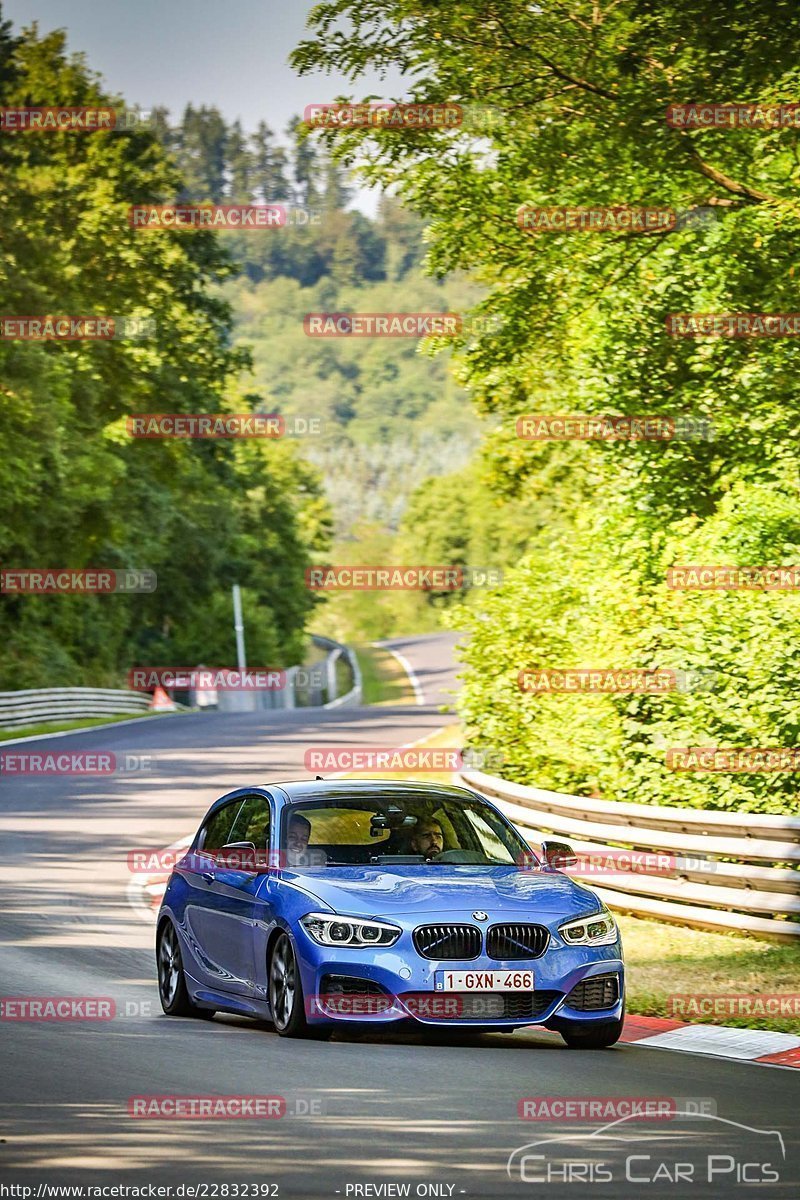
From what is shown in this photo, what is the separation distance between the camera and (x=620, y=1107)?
7.95 meters

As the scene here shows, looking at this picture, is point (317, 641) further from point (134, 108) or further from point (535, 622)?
point (535, 622)

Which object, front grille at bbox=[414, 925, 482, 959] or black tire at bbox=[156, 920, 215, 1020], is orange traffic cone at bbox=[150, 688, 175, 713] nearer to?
black tire at bbox=[156, 920, 215, 1020]

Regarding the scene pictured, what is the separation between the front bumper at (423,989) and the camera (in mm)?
9523

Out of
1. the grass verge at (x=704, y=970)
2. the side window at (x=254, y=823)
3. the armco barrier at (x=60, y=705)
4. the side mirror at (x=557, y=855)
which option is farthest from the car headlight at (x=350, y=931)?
the armco barrier at (x=60, y=705)

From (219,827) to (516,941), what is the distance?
2794 millimetres

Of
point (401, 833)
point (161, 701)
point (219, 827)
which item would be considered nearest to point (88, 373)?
point (161, 701)

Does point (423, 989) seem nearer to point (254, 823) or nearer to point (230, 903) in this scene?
point (230, 903)

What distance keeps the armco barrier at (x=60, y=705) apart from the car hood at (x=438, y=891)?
3230 centimetres

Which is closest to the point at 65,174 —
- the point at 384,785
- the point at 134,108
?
the point at 134,108

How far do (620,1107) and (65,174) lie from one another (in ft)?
183

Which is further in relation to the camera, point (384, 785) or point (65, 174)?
point (65, 174)

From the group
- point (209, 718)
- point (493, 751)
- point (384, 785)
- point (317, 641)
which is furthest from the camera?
point (317, 641)

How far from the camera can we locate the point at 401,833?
1088 centimetres

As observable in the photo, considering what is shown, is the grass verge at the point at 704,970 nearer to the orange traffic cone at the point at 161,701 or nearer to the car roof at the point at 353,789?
the car roof at the point at 353,789
